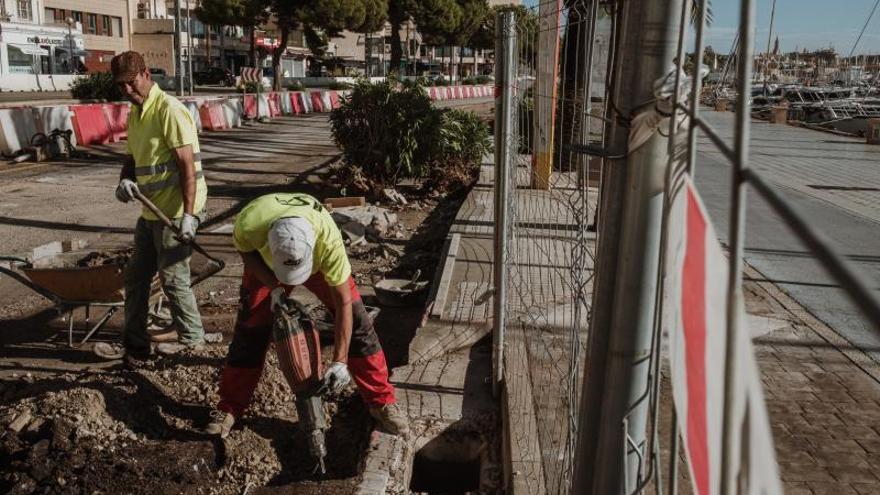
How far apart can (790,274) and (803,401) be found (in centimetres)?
334

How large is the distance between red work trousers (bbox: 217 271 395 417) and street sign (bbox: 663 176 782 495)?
121 inches

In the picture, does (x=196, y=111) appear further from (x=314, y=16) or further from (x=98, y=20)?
(x=98, y=20)

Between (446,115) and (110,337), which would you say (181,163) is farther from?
(446,115)

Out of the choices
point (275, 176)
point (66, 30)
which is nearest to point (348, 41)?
point (66, 30)

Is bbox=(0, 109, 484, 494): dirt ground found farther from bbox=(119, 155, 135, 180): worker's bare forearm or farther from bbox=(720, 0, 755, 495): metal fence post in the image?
bbox=(720, 0, 755, 495): metal fence post

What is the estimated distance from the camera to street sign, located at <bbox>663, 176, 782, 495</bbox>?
29.2 inches

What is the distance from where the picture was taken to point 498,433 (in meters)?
4.38

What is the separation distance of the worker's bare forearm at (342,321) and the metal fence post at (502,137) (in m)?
0.93

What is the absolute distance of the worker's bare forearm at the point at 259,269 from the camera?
3.90 m

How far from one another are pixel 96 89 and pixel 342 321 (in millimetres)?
20224

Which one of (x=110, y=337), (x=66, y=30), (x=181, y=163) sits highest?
(x=66, y=30)

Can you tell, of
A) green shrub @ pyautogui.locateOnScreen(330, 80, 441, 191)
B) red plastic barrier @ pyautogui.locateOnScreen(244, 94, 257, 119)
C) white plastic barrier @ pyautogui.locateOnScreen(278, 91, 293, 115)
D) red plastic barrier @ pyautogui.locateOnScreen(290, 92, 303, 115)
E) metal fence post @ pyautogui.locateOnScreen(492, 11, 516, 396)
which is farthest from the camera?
red plastic barrier @ pyautogui.locateOnScreen(290, 92, 303, 115)

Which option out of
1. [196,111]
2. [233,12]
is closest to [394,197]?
[196,111]

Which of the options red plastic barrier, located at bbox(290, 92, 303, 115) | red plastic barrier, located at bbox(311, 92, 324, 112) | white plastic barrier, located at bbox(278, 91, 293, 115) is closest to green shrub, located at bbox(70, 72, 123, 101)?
white plastic barrier, located at bbox(278, 91, 293, 115)
